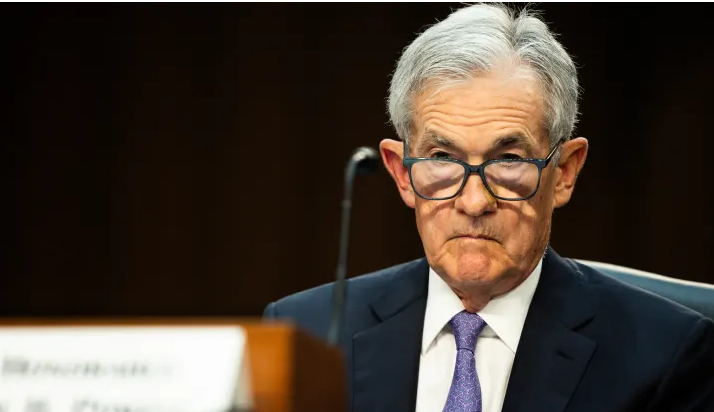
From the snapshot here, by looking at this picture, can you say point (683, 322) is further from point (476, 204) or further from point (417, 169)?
point (417, 169)

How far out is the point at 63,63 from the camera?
3.98m

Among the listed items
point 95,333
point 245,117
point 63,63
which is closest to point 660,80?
point 245,117

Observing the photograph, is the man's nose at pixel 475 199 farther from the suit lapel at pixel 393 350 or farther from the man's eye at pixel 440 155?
the suit lapel at pixel 393 350

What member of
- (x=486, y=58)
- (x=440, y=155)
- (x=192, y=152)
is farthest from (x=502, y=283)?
(x=192, y=152)

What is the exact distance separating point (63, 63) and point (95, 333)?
301 centimetres

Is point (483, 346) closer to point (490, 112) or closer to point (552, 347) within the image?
point (552, 347)

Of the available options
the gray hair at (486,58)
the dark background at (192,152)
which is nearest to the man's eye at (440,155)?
the gray hair at (486,58)

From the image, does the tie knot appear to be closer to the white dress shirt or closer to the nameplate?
the white dress shirt

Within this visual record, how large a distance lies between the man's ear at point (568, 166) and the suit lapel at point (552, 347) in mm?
173

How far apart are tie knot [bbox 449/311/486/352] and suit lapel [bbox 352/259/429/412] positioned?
10cm

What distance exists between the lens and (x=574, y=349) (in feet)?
6.41

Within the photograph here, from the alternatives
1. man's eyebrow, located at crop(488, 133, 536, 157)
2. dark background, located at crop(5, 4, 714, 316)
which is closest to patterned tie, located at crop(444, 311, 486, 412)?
man's eyebrow, located at crop(488, 133, 536, 157)

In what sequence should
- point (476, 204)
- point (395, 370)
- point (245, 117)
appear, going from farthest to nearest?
point (245, 117)
point (395, 370)
point (476, 204)

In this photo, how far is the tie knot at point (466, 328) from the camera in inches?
77.1
